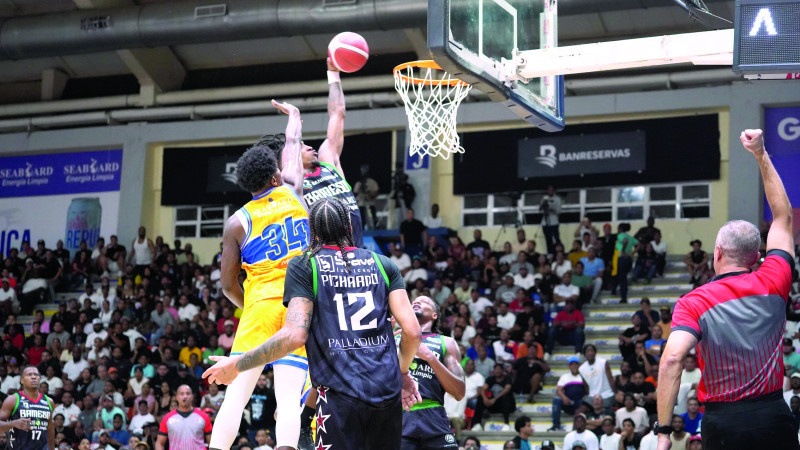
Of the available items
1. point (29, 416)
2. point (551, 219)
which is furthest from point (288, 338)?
point (551, 219)

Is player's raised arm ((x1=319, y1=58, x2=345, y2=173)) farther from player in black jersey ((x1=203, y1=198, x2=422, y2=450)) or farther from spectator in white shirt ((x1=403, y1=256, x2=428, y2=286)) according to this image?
spectator in white shirt ((x1=403, y1=256, x2=428, y2=286))

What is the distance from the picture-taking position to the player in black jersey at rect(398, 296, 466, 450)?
7.83 m

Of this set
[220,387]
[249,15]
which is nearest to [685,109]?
[249,15]

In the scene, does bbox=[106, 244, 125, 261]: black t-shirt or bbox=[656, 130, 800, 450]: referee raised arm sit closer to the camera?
bbox=[656, 130, 800, 450]: referee raised arm

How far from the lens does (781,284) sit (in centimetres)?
556

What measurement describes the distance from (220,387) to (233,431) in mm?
13944

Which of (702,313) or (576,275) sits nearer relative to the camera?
(702,313)

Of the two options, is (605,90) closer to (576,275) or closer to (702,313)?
(576,275)

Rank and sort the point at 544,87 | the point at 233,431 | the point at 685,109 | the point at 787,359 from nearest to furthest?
the point at 233,431 < the point at 544,87 < the point at 787,359 < the point at 685,109

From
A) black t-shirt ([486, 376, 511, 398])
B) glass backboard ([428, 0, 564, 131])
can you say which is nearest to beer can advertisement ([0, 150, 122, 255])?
black t-shirt ([486, 376, 511, 398])

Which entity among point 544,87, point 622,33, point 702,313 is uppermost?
point 622,33

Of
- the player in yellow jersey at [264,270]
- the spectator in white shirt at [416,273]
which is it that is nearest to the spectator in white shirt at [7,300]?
the spectator in white shirt at [416,273]

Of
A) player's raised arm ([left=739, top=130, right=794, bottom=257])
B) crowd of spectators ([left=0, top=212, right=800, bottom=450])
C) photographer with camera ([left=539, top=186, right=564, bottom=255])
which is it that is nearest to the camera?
player's raised arm ([left=739, top=130, right=794, bottom=257])

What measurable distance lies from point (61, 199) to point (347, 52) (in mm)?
23219
